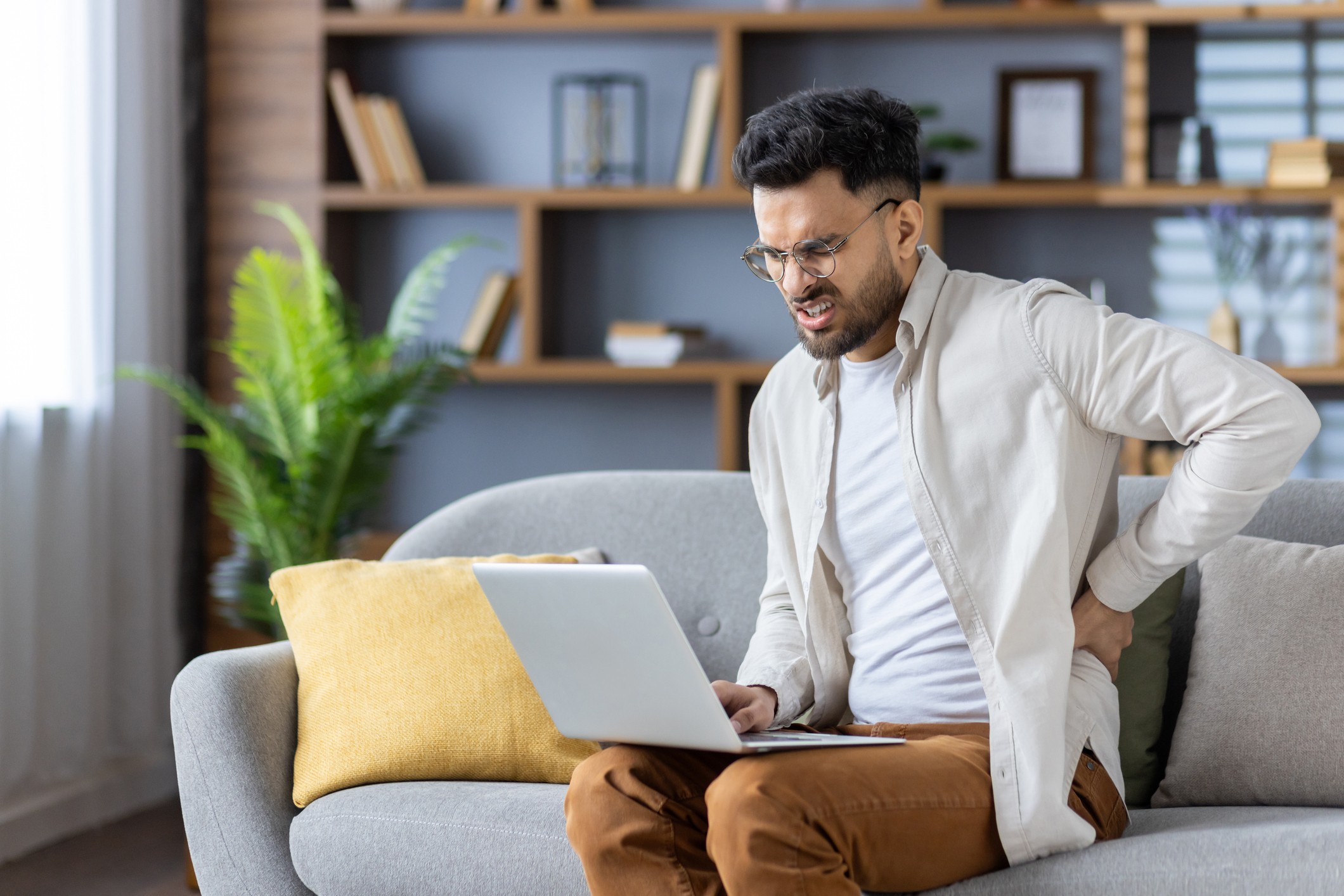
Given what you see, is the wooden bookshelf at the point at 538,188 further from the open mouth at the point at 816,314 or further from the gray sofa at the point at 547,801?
the open mouth at the point at 816,314

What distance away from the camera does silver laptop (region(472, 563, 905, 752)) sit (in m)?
1.33

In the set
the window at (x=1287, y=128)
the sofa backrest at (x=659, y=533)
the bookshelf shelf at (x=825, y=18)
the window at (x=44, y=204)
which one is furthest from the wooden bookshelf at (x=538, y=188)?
the sofa backrest at (x=659, y=533)

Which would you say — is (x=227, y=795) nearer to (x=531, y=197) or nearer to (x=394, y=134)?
(x=531, y=197)

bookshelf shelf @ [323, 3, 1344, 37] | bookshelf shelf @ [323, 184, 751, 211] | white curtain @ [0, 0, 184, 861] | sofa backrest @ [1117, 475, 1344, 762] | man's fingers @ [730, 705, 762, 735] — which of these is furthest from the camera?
bookshelf shelf @ [323, 184, 751, 211]

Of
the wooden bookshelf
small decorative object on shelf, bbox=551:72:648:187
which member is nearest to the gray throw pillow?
the wooden bookshelf

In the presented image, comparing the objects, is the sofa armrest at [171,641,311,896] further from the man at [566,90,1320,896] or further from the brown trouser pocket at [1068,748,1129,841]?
the brown trouser pocket at [1068,748,1129,841]

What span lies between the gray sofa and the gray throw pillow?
43mm

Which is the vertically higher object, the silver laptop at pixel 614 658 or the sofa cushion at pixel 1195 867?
the silver laptop at pixel 614 658

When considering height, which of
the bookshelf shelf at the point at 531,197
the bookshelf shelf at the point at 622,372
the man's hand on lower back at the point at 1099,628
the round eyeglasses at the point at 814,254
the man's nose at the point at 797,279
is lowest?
the man's hand on lower back at the point at 1099,628

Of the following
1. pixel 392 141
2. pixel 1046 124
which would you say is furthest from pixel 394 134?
pixel 1046 124

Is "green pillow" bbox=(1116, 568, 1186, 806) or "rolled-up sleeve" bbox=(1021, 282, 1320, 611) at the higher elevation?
"rolled-up sleeve" bbox=(1021, 282, 1320, 611)

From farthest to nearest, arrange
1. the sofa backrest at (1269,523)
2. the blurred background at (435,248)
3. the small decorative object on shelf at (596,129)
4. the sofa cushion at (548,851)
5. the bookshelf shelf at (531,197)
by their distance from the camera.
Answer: the small decorative object on shelf at (596,129), the bookshelf shelf at (531,197), the blurred background at (435,248), the sofa backrest at (1269,523), the sofa cushion at (548,851)

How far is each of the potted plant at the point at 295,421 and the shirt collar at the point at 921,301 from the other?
1641 mm

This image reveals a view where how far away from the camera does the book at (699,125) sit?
3.45m
